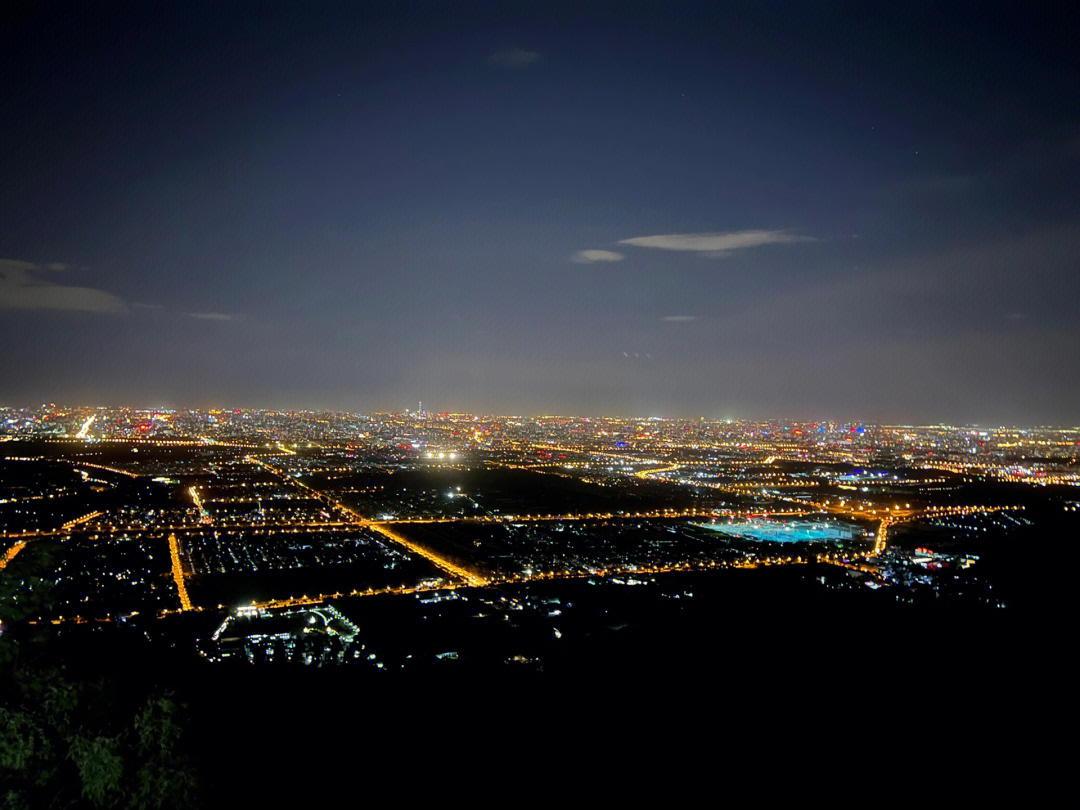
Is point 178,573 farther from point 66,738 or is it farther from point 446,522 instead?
point 66,738

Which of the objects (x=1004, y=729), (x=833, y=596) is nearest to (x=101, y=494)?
(x=833, y=596)

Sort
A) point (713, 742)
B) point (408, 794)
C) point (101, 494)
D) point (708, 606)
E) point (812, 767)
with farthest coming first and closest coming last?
point (101, 494) < point (708, 606) < point (713, 742) < point (812, 767) < point (408, 794)

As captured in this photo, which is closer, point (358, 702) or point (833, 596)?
point (358, 702)

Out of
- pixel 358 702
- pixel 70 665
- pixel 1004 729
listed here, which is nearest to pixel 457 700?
pixel 358 702

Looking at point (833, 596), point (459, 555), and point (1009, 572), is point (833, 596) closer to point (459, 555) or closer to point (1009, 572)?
point (1009, 572)

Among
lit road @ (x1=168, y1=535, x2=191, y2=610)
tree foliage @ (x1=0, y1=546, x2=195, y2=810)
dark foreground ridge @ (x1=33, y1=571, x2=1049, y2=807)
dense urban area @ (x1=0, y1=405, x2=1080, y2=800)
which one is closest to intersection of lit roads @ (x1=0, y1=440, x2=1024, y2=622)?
lit road @ (x1=168, y1=535, x2=191, y2=610)

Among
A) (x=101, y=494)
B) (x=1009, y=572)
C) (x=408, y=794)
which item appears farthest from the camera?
(x=101, y=494)

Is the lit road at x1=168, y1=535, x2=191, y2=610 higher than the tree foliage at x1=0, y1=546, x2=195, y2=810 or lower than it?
lower

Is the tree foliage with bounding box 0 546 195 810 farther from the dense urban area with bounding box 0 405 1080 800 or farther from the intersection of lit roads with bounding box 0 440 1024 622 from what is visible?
the intersection of lit roads with bounding box 0 440 1024 622

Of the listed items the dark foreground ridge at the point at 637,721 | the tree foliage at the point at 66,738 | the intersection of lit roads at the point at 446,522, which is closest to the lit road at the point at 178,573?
the intersection of lit roads at the point at 446,522

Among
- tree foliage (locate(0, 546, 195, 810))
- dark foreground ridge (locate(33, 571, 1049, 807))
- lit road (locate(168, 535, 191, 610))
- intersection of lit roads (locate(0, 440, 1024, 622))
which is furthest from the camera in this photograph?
intersection of lit roads (locate(0, 440, 1024, 622))

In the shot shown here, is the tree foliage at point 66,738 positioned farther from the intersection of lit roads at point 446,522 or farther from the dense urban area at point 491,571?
the intersection of lit roads at point 446,522
